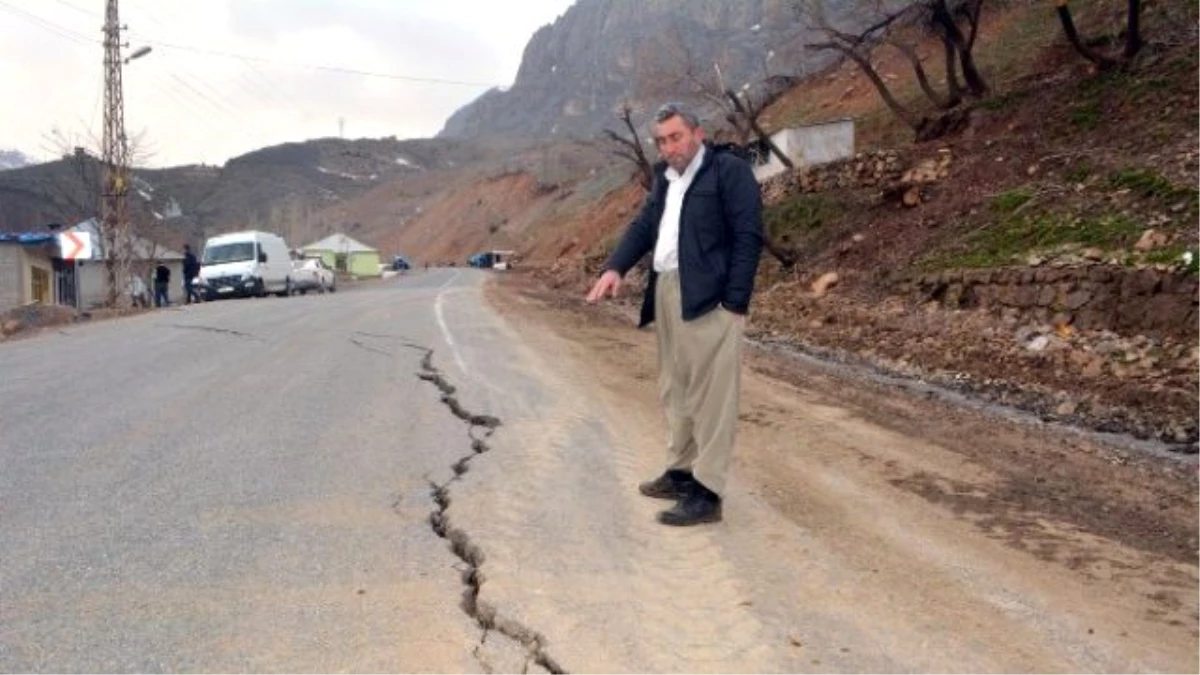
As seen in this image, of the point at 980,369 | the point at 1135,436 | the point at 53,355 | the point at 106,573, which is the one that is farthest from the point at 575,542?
the point at 53,355

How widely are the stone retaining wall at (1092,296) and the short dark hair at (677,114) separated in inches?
271

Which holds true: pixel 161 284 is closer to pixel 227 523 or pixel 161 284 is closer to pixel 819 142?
pixel 819 142

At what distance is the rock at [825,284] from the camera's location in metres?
17.1

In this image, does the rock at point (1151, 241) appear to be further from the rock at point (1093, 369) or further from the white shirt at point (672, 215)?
the white shirt at point (672, 215)

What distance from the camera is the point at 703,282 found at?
5.01 metres

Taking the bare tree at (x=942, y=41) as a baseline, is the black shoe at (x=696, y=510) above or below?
below

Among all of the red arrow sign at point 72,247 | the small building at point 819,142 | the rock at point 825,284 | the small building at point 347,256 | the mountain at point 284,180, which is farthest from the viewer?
the mountain at point 284,180

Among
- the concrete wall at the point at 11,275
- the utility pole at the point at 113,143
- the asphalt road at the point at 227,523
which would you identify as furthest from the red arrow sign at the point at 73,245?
the asphalt road at the point at 227,523

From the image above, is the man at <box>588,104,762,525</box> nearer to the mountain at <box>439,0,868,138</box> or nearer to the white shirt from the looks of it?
the white shirt

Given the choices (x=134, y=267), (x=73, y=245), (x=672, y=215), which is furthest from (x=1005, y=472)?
(x=134, y=267)

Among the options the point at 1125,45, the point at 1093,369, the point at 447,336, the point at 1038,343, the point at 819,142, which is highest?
the point at 1125,45

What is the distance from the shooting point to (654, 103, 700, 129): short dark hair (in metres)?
5.08

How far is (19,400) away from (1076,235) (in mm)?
11459

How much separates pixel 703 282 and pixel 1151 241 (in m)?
8.35
